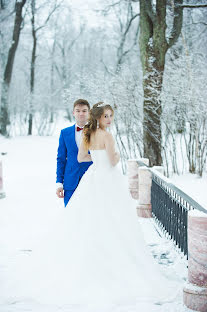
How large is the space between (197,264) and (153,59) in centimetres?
803

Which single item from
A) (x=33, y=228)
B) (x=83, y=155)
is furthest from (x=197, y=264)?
(x=33, y=228)

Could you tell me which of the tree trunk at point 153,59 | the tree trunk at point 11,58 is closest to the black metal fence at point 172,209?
the tree trunk at point 153,59

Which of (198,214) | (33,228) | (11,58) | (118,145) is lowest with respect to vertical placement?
(33,228)

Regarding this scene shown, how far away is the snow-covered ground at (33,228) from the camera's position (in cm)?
342

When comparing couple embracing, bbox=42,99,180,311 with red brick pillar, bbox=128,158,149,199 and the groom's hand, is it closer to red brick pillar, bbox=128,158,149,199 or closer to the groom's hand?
the groom's hand

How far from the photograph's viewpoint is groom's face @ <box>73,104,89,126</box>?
14.0 feet

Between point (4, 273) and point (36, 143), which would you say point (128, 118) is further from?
point (36, 143)

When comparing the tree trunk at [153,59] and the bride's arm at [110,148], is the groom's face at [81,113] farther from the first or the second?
the tree trunk at [153,59]

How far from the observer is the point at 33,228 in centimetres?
646

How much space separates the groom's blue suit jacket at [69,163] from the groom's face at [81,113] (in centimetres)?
12

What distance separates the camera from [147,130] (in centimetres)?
1098

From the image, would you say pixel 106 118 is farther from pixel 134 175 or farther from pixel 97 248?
pixel 134 175

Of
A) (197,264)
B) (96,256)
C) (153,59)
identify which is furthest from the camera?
(153,59)

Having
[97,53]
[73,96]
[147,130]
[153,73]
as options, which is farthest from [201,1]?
[97,53]
